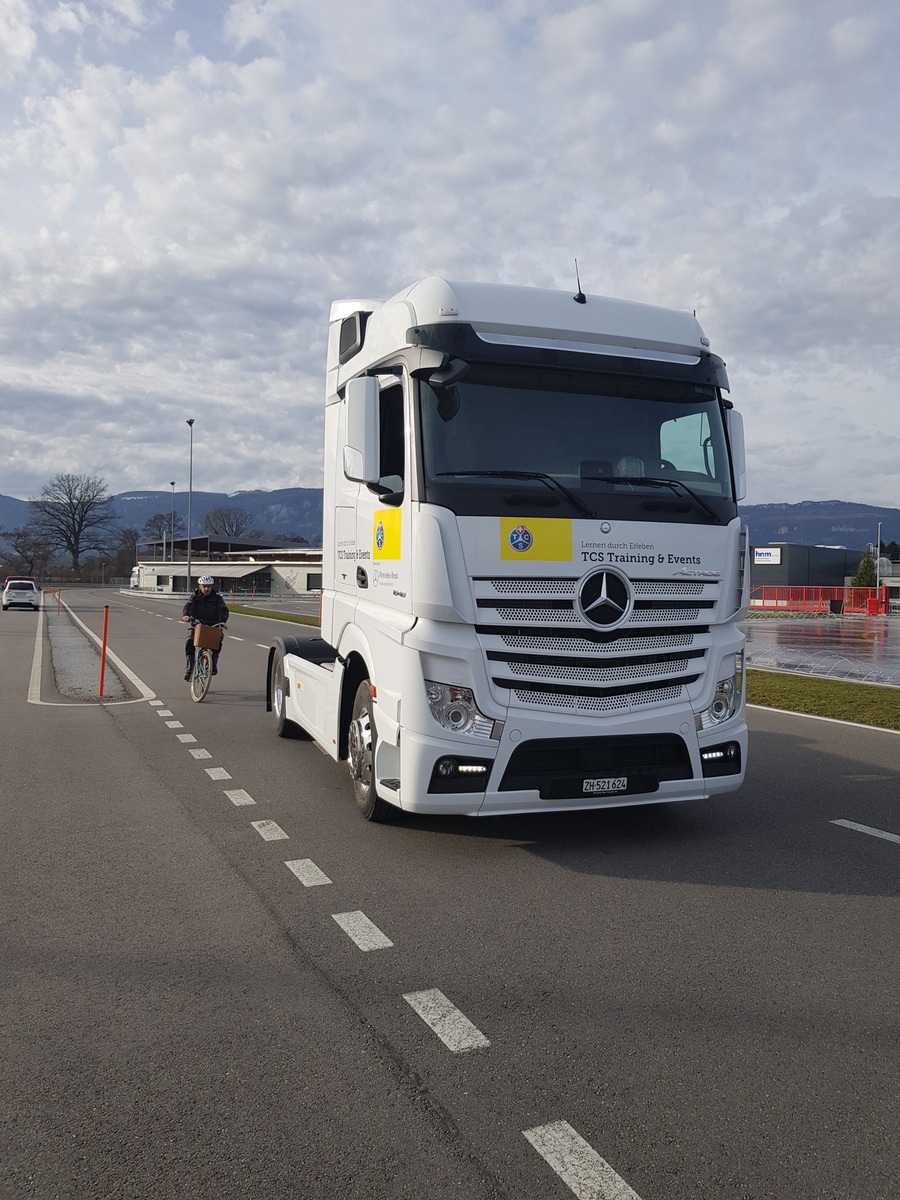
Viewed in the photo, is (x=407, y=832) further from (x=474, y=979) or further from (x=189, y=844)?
(x=474, y=979)

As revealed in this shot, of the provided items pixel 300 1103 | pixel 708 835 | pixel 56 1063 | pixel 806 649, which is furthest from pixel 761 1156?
pixel 806 649

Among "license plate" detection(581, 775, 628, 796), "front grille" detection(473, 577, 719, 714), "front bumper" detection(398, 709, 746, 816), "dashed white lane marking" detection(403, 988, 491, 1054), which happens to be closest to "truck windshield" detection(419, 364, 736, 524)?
"front grille" detection(473, 577, 719, 714)

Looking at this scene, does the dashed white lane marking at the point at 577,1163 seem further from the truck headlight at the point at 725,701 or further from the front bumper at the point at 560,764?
the truck headlight at the point at 725,701

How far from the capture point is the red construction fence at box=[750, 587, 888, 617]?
52875 mm

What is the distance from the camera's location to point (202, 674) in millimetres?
13086

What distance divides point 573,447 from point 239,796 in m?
3.75

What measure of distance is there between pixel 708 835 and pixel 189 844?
3387mm

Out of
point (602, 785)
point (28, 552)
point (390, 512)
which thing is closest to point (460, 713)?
point (602, 785)

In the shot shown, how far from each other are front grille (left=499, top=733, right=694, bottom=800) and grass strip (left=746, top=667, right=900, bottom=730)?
6.55 metres

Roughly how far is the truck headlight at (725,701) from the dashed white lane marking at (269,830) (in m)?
2.79

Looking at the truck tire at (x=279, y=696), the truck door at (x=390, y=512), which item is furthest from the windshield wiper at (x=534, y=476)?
the truck tire at (x=279, y=696)

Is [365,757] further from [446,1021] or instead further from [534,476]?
[446,1021]

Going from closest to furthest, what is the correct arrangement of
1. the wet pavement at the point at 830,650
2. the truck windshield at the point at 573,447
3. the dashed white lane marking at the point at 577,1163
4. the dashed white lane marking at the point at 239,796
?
1. the dashed white lane marking at the point at 577,1163
2. the truck windshield at the point at 573,447
3. the dashed white lane marking at the point at 239,796
4. the wet pavement at the point at 830,650

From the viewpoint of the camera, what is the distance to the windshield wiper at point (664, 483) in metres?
6.08
